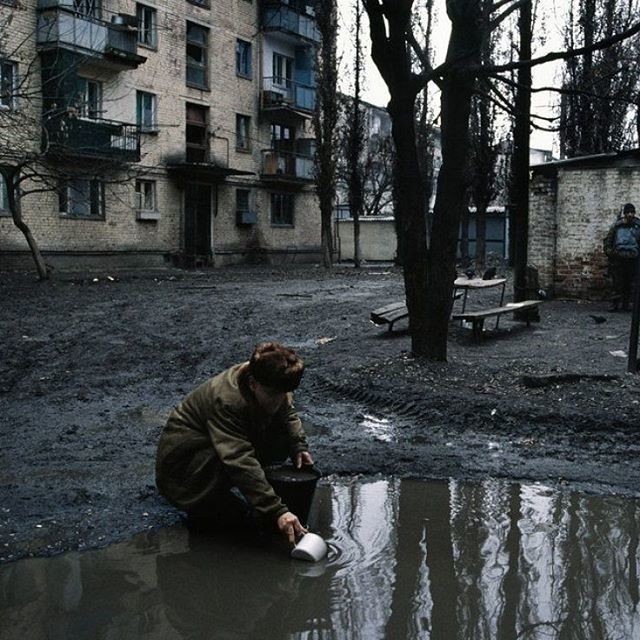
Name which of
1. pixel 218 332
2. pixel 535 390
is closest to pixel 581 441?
pixel 535 390

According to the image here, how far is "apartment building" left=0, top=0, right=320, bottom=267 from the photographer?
83.9ft

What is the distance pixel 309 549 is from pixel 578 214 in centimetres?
1489

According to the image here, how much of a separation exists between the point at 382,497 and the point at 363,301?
11672 mm

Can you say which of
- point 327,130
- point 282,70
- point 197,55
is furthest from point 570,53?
point 282,70

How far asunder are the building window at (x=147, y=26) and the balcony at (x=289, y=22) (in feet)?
18.9

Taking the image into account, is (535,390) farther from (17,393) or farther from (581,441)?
(17,393)

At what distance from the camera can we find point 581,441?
6.55 m

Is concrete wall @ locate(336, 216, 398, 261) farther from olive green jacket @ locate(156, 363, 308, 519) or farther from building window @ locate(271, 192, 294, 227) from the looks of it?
olive green jacket @ locate(156, 363, 308, 519)

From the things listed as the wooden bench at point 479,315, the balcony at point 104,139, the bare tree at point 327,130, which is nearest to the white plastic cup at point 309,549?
the wooden bench at point 479,315

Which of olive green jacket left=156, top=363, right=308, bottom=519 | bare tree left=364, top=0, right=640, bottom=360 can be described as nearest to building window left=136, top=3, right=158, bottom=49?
bare tree left=364, top=0, right=640, bottom=360

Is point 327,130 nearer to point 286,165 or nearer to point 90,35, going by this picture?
point 286,165

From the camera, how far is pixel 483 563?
4164mm

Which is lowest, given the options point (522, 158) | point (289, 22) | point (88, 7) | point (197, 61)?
point (522, 158)

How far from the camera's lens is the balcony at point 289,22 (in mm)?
35750
